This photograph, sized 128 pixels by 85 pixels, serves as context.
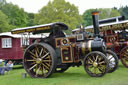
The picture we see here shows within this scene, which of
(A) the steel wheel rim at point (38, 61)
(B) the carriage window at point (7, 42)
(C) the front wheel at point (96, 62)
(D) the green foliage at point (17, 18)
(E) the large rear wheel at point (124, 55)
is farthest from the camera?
(D) the green foliage at point (17, 18)

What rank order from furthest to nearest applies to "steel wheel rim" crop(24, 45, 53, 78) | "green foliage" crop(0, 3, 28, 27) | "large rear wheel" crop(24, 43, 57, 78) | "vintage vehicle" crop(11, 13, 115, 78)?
"green foliage" crop(0, 3, 28, 27) < "steel wheel rim" crop(24, 45, 53, 78) < "large rear wheel" crop(24, 43, 57, 78) < "vintage vehicle" crop(11, 13, 115, 78)

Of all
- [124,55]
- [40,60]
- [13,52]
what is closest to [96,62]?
[40,60]

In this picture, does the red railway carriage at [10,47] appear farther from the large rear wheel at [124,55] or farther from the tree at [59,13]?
the tree at [59,13]

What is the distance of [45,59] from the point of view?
7.96 meters

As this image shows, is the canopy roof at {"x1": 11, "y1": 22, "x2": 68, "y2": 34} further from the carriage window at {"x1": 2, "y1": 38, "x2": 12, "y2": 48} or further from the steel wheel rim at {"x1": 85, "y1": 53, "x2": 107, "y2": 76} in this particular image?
the carriage window at {"x1": 2, "y1": 38, "x2": 12, "y2": 48}

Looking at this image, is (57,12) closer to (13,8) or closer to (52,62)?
(13,8)

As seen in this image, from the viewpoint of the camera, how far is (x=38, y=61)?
7934 mm

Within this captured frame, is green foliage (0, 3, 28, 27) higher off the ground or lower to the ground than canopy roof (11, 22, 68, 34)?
higher

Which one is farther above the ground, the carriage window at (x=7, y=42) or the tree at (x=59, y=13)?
the tree at (x=59, y=13)

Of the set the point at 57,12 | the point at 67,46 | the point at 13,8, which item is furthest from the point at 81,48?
the point at 13,8

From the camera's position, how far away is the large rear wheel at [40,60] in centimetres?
763

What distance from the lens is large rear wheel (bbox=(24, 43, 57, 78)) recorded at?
25.0 ft

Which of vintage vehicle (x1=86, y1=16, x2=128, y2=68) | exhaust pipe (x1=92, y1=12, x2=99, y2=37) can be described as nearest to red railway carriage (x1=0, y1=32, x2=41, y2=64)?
vintage vehicle (x1=86, y1=16, x2=128, y2=68)

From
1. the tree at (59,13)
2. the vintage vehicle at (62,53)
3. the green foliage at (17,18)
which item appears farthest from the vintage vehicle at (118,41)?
the green foliage at (17,18)
